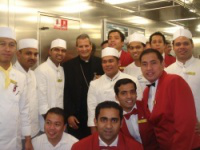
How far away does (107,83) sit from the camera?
2.27 m

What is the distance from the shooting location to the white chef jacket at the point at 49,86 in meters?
2.31

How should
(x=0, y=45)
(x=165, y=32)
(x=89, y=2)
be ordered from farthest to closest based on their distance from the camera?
(x=165, y=32)
(x=89, y=2)
(x=0, y=45)

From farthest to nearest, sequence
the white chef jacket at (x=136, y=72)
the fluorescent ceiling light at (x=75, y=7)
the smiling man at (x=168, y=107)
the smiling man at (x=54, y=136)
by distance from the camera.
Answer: the fluorescent ceiling light at (x=75, y=7)
the white chef jacket at (x=136, y=72)
the smiling man at (x=54, y=136)
the smiling man at (x=168, y=107)

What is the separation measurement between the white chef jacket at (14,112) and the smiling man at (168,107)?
92 cm

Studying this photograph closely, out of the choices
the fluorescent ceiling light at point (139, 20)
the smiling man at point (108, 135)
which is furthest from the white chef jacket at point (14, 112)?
the fluorescent ceiling light at point (139, 20)

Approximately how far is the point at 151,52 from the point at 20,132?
1.16 metres

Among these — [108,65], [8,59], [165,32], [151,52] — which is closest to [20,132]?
[8,59]

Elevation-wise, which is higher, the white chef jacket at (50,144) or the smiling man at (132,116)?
the smiling man at (132,116)

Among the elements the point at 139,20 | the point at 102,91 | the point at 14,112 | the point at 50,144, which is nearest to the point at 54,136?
the point at 50,144

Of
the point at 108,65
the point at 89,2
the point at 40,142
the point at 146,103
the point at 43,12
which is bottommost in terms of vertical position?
the point at 40,142

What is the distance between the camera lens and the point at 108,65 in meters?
2.26

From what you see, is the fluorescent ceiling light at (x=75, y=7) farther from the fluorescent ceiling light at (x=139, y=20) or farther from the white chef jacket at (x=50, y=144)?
the white chef jacket at (x=50, y=144)

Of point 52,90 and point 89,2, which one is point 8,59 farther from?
point 89,2

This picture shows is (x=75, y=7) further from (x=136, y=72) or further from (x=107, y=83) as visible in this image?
(x=107, y=83)
